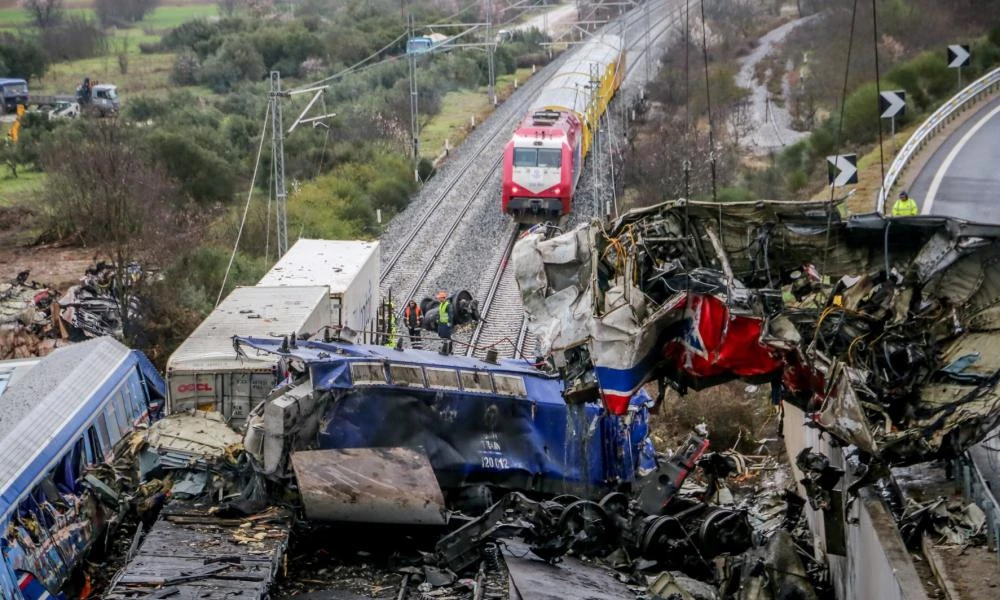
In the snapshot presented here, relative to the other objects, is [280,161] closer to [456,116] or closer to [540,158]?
[540,158]

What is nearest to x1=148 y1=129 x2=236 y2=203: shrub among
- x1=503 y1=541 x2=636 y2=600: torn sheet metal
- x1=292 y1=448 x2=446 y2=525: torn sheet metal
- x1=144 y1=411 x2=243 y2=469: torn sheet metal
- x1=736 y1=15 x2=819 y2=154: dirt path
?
x1=736 y1=15 x2=819 y2=154: dirt path

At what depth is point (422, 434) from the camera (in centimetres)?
1559

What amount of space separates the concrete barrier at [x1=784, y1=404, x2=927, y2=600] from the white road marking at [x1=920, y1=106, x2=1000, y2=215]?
520 inches

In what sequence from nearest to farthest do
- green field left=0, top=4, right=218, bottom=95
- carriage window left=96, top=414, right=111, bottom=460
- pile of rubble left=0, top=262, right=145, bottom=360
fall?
carriage window left=96, top=414, right=111, bottom=460, pile of rubble left=0, top=262, right=145, bottom=360, green field left=0, top=4, right=218, bottom=95

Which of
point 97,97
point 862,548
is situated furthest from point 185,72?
point 862,548

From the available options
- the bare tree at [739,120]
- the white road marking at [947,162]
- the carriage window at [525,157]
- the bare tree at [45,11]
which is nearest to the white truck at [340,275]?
the carriage window at [525,157]

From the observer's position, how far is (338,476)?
548 inches

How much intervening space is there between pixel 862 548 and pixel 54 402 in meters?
9.71

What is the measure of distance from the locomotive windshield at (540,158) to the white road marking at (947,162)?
9520 mm

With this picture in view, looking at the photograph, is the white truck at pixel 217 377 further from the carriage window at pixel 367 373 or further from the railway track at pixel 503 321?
the railway track at pixel 503 321

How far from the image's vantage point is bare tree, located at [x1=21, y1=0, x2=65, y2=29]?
213ft

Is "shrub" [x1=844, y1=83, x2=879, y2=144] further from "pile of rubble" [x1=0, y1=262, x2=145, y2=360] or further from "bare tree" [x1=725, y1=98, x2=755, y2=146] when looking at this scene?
"pile of rubble" [x1=0, y1=262, x2=145, y2=360]

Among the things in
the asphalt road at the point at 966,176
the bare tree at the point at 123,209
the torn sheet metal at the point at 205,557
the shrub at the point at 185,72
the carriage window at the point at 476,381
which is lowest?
the shrub at the point at 185,72

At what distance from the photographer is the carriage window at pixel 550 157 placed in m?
33.6
